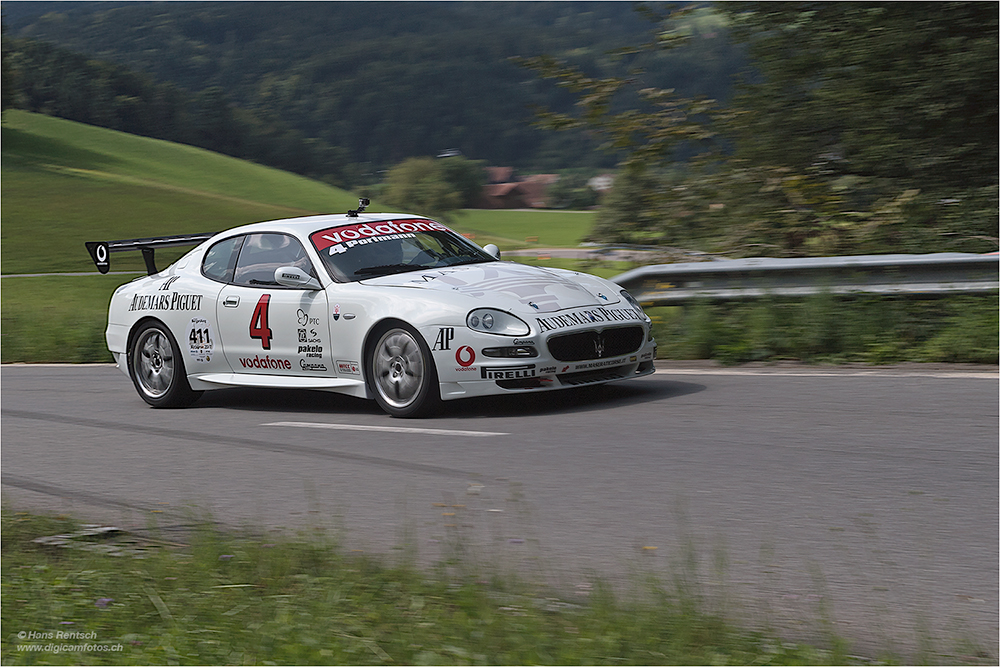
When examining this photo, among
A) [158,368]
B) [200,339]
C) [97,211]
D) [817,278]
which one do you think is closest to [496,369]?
[200,339]

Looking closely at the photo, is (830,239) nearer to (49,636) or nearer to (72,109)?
(49,636)

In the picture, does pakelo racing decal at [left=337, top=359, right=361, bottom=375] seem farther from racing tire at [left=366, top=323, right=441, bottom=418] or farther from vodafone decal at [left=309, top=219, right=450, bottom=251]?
vodafone decal at [left=309, top=219, right=450, bottom=251]

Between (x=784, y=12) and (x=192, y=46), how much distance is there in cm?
11388

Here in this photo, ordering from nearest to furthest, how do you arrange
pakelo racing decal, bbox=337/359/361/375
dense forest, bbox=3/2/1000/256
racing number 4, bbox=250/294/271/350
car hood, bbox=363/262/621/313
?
car hood, bbox=363/262/621/313
pakelo racing decal, bbox=337/359/361/375
racing number 4, bbox=250/294/271/350
dense forest, bbox=3/2/1000/256

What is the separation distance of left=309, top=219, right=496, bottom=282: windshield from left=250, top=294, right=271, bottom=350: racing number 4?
0.60 m

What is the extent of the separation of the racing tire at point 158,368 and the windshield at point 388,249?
1.73 m

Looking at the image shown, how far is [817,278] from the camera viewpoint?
31.9ft

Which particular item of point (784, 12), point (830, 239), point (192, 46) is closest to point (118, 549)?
point (830, 239)

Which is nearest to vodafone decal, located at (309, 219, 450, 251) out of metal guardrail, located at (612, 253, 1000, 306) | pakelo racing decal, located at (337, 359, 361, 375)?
pakelo racing decal, located at (337, 359, 361, 375)

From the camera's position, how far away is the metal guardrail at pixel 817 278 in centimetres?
923

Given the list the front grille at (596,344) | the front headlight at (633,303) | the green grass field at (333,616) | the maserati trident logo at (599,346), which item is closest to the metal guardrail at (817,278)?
the front headlight at (633,303)

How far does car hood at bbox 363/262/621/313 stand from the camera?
26.3 ft

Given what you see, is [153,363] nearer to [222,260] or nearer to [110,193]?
[222,260]

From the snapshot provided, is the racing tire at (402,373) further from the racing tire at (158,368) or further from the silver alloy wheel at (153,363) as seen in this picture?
the silver alloy wheel at (153,363)
